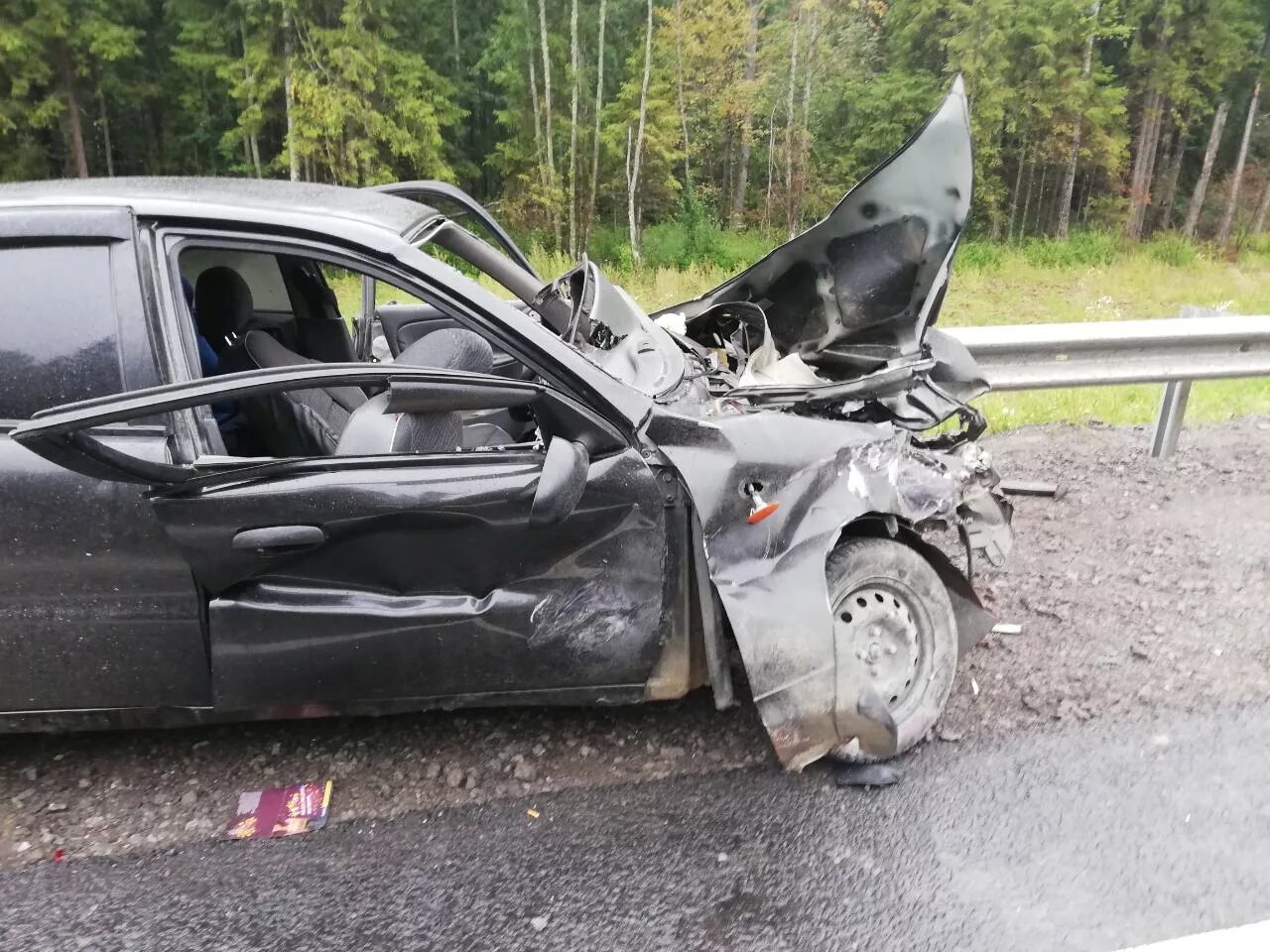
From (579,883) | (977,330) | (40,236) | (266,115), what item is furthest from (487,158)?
(579,883)

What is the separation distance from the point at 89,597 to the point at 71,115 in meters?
15.5

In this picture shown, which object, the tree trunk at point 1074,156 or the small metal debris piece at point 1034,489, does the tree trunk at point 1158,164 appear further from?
the small metal debris piece at point 1034,489

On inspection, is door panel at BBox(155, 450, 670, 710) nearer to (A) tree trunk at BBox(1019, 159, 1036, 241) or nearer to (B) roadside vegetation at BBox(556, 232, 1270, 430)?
(B) roadside vegetation at BBox(556, 232, 1270, 430)

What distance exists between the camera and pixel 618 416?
8.51ft

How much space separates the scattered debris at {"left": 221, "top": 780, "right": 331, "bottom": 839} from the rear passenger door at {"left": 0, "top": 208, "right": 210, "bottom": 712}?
508 mm

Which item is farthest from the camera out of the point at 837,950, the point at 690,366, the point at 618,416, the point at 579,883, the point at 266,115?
the point at 266,115

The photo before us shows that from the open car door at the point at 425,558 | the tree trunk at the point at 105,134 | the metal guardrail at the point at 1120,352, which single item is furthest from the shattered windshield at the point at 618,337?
the tree trunk at the point at 105,134

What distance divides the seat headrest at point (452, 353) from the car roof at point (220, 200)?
409mm

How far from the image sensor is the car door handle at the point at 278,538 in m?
2.39

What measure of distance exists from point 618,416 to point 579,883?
1277 mm

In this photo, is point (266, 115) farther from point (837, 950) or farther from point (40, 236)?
point (837, 950)

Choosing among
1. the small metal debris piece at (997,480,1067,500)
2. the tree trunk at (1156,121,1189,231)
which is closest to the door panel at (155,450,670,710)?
the small metal debris piece at (997,480,1067,500)

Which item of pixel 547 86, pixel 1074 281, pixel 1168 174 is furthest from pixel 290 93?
pixel 1168 174

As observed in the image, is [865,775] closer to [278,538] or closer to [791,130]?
[278,538]
